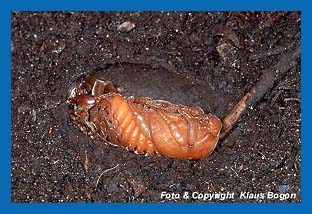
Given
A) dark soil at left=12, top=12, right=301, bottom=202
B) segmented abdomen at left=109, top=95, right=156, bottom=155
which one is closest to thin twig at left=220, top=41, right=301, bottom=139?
dark soil at left=12, top=12, right=301, bottom=202

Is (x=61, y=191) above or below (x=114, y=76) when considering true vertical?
below

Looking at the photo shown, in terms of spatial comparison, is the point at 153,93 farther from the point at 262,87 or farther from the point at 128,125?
the point at 262,87

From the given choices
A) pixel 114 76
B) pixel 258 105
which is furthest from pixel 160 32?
pixel 258 105

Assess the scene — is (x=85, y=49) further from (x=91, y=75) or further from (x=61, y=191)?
(x=61, y=191)

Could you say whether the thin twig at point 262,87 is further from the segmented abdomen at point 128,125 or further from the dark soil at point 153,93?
the segmented abdomen at point 128,125

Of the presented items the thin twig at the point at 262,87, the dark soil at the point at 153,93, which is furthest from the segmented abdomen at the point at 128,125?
the thin twig at the point at 262,87

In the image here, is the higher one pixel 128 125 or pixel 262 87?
pixel 262 87

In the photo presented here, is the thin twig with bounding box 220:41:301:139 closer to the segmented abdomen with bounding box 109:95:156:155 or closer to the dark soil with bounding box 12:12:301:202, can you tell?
the dark soil with bounding box 12:12:301:202

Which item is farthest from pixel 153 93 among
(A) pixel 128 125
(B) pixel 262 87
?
(B) pixel 262 87
